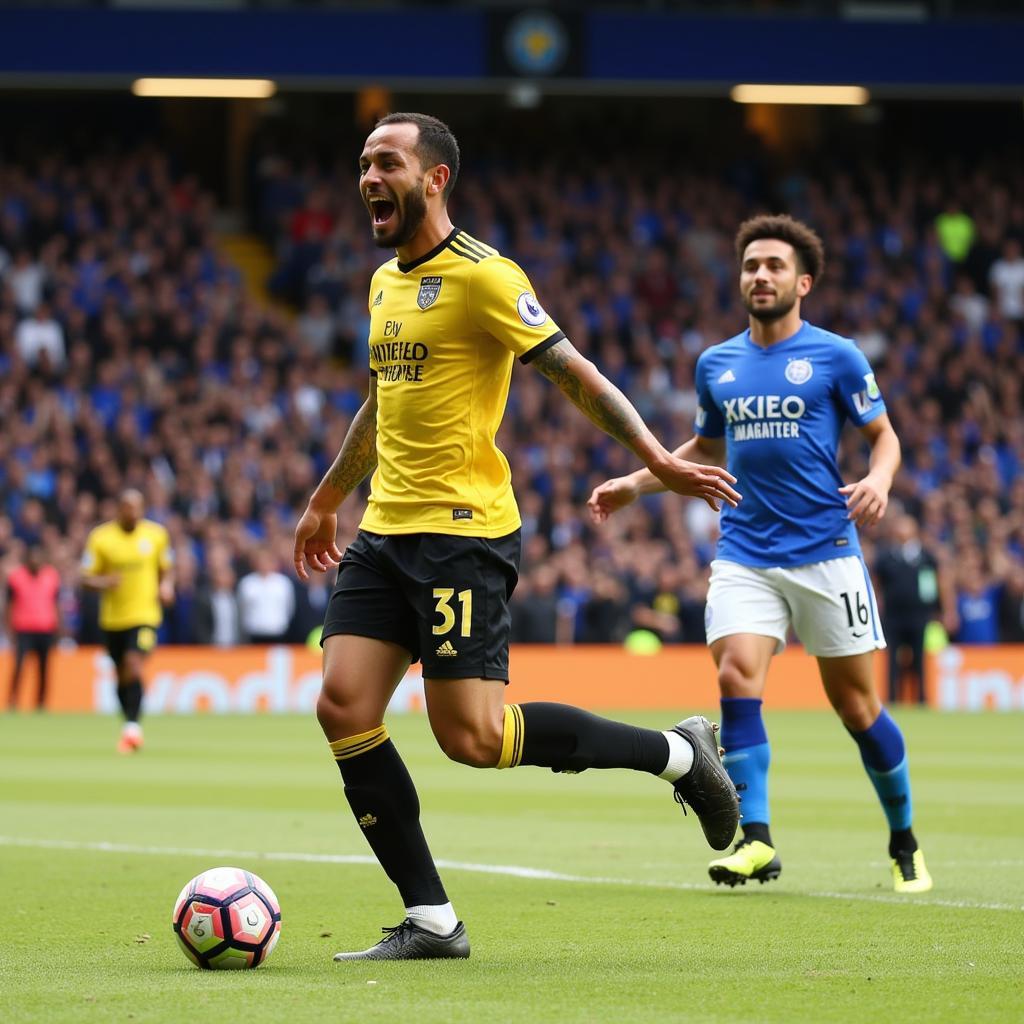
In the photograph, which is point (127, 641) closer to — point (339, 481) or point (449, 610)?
point (339, 481)

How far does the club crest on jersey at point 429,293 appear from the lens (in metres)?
6.23

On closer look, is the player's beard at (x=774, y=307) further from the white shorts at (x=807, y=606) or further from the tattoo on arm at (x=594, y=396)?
the tattoo on arm at (x=594, y=396)

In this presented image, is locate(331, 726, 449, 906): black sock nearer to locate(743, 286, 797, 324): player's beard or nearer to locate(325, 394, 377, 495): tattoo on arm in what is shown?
locate(325, 394, 377, 495): tattoo on arm

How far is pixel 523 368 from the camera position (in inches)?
1109

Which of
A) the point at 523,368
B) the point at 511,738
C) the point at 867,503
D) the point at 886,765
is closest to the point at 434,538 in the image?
the point at 511,738

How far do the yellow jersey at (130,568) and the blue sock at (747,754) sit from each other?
35.7ft

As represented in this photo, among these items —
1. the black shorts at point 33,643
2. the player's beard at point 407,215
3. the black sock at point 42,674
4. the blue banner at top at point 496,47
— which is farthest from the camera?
the blue banner at top at point 496,47

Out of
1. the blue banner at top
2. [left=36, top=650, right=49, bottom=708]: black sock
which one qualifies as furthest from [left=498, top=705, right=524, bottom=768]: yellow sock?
the blue banner at top

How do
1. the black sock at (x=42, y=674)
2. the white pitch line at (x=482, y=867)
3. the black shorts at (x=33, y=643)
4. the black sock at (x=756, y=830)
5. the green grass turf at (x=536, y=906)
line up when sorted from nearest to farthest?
the green grass turf at (x=536, y=906), the white pitch line at (x=482, y=867), the black sock at (x=756, y=830), the black shorts at (x=33, y=643), the black sock at (x=42, y=674)

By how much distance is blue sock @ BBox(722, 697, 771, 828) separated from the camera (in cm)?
817

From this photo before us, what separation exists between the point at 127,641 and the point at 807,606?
1121 cm

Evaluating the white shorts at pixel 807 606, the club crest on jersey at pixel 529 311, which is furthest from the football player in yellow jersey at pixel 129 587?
the club crest on jersey at pixel 529 311

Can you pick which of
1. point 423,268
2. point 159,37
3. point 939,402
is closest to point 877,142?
point 939,402

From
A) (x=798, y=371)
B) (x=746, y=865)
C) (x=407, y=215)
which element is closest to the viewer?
(x=407, y=215)
